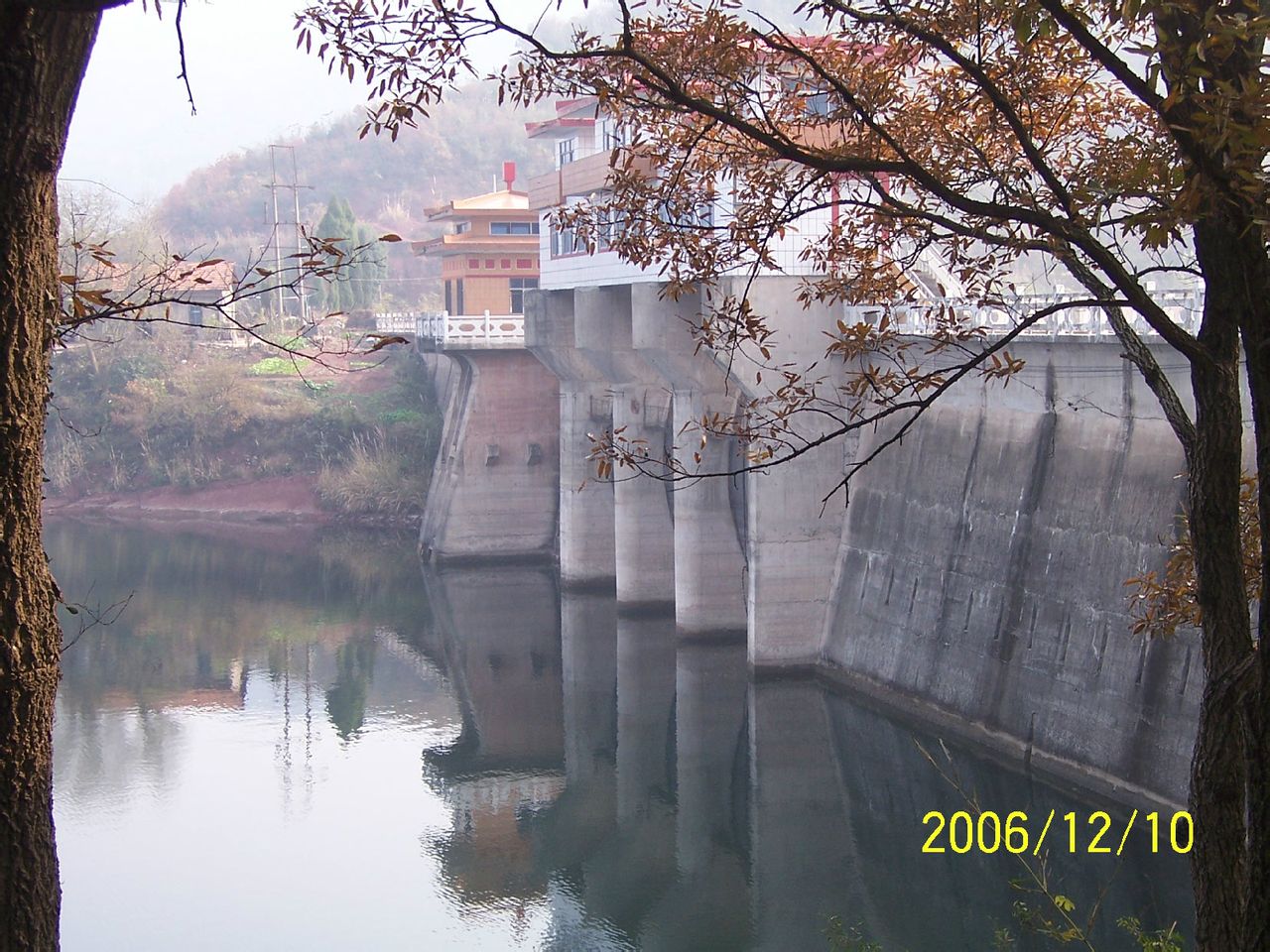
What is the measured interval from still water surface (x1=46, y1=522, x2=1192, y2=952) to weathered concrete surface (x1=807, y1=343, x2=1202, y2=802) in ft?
→ 3.04

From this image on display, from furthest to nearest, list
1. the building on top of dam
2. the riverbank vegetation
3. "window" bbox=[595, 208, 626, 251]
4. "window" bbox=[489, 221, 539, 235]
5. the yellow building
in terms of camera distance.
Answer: "window" bbox=[489, 221, 539, 235], the yellow building, the riverbank vegetation, the building on top of dam, "window" bbox=[595, 208, 626, 251]

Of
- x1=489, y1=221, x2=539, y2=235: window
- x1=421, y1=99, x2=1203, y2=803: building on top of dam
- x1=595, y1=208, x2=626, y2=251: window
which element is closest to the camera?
x1=595, y1=208, x2=626, y2=251: window

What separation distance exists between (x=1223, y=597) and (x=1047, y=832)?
13895mm

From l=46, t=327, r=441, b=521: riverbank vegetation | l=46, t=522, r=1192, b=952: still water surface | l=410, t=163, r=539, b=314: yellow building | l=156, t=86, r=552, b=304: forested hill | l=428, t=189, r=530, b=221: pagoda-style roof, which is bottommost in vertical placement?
l=46, t=522, r=1192, b=952: still water surface

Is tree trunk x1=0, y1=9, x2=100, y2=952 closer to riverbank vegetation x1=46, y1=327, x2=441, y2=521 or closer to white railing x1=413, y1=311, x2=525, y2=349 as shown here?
white railing x1=413, y1=311, x2=525, y2=349

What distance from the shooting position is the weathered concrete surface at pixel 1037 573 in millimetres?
19469

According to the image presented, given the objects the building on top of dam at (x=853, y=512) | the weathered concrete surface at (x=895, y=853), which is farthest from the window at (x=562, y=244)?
the weathered concrete surface at (x=895, y=853)

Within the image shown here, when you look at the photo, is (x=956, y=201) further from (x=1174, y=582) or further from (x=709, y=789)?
(x=709, y=789)

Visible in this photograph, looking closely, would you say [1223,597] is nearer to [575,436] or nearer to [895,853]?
[895,853]

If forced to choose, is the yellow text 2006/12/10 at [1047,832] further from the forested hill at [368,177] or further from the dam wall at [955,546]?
the forested hill at [368,177]

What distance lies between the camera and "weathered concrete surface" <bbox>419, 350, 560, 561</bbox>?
139 feet

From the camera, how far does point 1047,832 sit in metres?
19.1

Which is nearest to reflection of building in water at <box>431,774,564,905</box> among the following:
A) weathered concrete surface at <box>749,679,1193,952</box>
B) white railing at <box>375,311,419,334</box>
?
weathered concrete surface at <box>749,679,1193,952</box>

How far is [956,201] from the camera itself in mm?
6531
